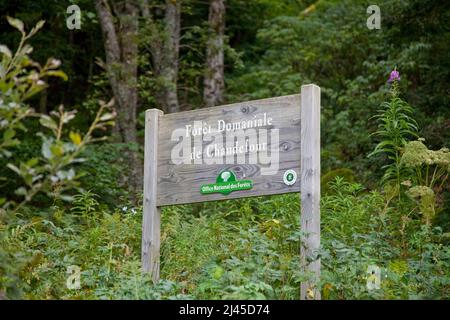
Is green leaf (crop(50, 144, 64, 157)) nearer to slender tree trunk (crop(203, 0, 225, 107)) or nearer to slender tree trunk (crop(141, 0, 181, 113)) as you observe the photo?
slender tree trunk (crop(141, 0, 181, 113))

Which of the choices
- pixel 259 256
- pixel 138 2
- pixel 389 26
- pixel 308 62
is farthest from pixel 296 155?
pixel 308 62

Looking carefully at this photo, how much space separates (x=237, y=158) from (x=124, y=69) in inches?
311

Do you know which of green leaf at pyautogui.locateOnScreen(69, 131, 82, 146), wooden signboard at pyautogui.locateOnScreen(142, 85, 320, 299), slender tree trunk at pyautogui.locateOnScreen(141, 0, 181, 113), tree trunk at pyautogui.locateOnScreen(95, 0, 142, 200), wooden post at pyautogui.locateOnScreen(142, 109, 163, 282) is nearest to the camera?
green leaf at pyautogui.locateOnScreen(69, 131, 82, 146)

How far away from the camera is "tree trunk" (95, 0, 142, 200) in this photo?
13390 mm

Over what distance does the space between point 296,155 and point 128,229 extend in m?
2.16

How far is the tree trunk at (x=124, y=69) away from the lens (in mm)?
13390

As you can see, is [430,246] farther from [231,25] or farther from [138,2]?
[231,25]

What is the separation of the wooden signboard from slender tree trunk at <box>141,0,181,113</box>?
741 centimetres

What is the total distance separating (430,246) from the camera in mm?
5684

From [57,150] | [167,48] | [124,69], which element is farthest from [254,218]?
[167,48]

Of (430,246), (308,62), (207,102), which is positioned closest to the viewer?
(430,246)

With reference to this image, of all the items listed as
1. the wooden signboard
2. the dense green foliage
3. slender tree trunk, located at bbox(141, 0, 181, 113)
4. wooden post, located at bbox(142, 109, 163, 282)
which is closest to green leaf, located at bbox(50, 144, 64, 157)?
the dense green foliage

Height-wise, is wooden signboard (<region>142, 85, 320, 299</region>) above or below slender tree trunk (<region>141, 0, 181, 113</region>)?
below

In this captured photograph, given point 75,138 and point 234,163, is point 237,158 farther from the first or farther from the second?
point 75,138
